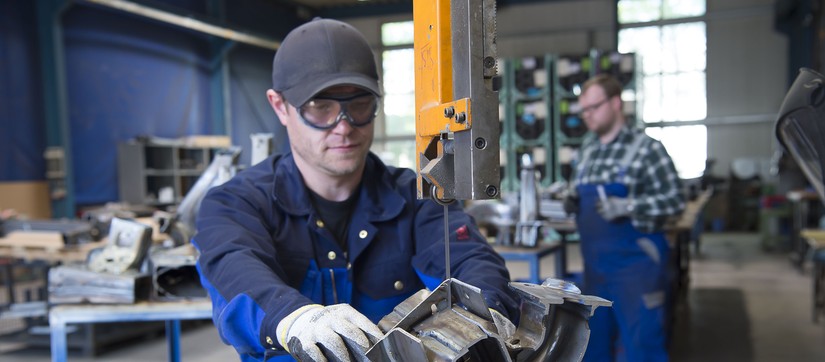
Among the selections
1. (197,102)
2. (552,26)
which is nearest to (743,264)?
(552,26)

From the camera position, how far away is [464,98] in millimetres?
1103

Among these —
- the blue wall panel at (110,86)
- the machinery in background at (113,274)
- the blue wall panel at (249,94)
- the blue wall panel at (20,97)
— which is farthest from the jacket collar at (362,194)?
the blue wall panel at (249,94)

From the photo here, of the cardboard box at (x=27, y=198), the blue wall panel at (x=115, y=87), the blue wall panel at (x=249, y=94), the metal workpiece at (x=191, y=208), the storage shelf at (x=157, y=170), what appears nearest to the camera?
the metal workpiece at (x=191, y=208)

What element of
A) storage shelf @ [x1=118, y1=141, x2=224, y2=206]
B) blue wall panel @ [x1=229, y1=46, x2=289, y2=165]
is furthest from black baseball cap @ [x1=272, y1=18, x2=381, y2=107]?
blue wall panel @ [x1=229, y1=46, x2=289, y2=165]

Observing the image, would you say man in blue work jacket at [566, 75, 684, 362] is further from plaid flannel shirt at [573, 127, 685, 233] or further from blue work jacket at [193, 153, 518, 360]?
blue work jacket at [193, 153, 518, 360]

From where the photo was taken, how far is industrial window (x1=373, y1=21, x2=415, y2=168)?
13.0 m

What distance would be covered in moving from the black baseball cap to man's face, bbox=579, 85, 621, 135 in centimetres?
200

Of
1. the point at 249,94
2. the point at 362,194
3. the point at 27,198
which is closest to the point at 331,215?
the point at 362,194

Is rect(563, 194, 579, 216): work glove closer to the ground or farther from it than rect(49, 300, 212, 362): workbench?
farther from it

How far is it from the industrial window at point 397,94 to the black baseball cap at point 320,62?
11.4m

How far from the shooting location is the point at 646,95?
485 inches

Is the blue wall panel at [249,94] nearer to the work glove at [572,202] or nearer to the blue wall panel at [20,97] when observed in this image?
the blue wall panel at [20,97]

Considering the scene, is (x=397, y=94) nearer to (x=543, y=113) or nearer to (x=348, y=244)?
(x=543, y=113)

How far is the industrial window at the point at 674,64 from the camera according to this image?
12.0 metres
